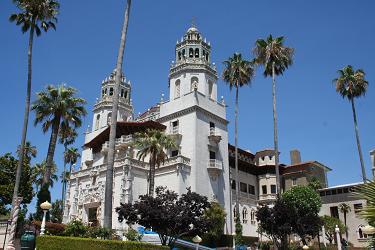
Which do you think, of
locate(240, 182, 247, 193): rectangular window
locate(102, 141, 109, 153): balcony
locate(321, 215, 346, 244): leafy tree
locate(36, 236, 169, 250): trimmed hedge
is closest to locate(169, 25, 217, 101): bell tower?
locate(102, 141, 109, 153): balcony

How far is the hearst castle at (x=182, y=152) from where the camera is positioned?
4741cm

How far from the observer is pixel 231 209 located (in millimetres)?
52656

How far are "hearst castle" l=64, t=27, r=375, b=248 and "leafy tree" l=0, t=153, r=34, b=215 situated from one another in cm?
746

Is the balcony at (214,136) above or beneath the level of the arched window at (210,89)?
beneath

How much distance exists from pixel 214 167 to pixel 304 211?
40.9 ft

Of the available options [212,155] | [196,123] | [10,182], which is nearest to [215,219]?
[212,155]

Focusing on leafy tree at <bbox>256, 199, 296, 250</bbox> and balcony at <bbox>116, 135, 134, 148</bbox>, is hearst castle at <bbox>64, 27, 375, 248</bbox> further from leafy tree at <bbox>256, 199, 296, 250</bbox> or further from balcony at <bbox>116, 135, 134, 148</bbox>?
leafy tree at <bbox>256, 199, 296, 250</bbox>

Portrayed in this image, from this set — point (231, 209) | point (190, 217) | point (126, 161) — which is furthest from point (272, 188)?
point (190, 217)

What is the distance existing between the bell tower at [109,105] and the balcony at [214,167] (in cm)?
1986

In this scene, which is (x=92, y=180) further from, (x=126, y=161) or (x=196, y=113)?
(x=196, y=113)

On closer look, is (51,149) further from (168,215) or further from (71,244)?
(71,244)

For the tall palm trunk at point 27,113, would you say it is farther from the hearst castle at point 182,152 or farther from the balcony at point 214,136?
the balcony at point 214,136

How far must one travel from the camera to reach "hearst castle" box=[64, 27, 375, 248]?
156 feet

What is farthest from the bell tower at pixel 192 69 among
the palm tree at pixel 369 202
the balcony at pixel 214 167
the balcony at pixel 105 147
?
the palm tree at pixel 369 202
